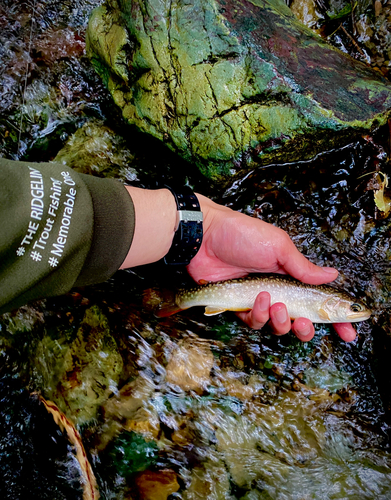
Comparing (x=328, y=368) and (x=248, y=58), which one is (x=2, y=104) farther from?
(x=328, y=368)

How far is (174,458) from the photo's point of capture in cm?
282

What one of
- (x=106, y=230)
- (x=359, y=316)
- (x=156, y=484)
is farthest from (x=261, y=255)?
(x=156, y=484)

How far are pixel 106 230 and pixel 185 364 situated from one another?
1.60 metres

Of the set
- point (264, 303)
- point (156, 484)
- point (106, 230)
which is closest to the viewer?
point (106, 230)

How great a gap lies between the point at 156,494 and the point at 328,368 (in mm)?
1881

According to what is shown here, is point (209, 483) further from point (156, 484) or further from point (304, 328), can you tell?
point (304, 328)

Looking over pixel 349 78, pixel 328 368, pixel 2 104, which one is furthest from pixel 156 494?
pixel 2 104

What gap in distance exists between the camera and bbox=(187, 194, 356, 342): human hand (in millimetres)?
3033

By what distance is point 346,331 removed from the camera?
324 centimetres

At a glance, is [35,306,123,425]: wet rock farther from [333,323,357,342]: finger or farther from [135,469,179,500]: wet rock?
[333,323,357,342]: finger

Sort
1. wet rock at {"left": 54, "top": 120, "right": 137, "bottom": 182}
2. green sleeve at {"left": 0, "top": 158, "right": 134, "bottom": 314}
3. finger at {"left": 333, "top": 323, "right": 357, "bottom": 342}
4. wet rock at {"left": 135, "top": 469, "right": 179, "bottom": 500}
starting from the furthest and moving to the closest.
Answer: wet rock at {"left": 54, "top": 120, "right": 137, "bottom": 182} → finger at {"left": 333, "top": 323, "right": 357, "bottom": 342} → wet rock at {"left": 135, "top": 469, "right": 179, "bottom": 500} → green sleeve at {"left": 0, "top": 158, "right": 134, "bottom": 314}

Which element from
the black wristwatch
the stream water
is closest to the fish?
the stream water

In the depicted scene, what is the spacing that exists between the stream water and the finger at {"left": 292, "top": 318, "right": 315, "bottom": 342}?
0.21 metres

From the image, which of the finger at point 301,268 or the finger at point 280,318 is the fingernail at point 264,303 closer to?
the finger at point 280,318
